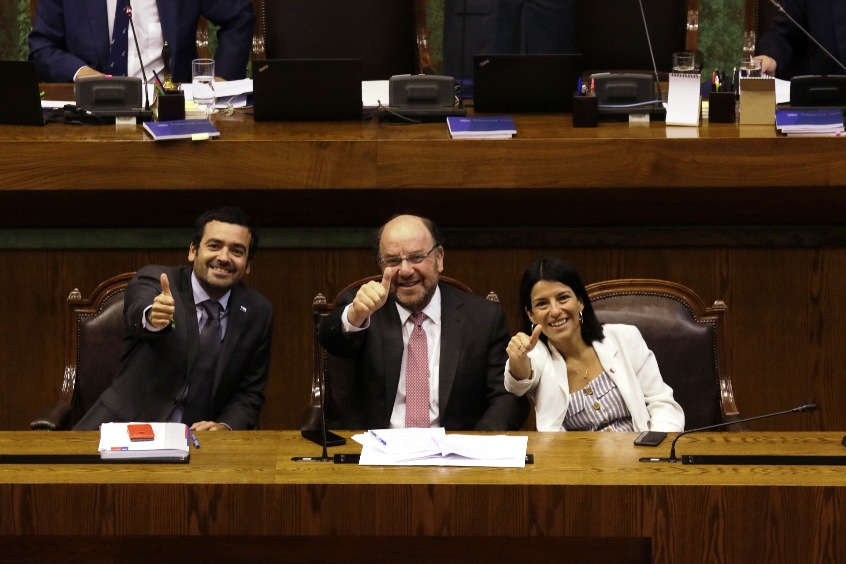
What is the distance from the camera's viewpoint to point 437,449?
2.47 m

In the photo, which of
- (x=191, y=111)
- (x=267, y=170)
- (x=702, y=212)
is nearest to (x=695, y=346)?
(x=702, y=212)

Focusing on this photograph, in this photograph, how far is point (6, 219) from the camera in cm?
369

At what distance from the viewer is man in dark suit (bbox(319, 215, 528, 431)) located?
10.3 ft

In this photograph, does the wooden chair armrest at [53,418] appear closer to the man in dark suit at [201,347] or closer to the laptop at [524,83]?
the man in dark suit at [201,347]

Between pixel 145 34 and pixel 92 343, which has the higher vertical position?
pixel 145 34

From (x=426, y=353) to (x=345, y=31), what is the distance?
2.12 metres

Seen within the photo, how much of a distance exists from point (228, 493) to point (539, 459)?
57 cm

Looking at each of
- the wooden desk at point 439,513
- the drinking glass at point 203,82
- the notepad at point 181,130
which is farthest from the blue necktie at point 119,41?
the wooden desk at point 439,513

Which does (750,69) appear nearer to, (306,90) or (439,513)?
(306,90)

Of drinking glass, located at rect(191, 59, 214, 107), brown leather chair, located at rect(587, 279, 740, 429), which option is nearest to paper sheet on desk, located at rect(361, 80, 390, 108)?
drinking glass, located at rect(191, 59, 214, 107)

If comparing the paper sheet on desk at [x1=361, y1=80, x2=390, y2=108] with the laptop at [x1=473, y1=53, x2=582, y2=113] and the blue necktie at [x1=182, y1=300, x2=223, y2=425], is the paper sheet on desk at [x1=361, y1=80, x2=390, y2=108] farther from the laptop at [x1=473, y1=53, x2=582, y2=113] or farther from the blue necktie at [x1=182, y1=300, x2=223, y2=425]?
the blue necktie at [x1=182, y1=300, x2=223, y2=425]

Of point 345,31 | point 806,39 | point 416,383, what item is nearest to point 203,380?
point 416,383

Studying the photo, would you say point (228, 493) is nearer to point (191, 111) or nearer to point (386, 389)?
point (386, 389)

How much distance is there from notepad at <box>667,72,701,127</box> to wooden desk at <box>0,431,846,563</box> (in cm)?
147
